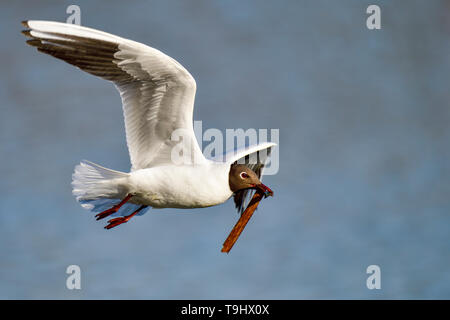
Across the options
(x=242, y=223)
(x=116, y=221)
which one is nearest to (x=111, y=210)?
(x=116, y=221)

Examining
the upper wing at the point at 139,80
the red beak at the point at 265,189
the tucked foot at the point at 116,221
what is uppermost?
the upper wing at the point at 139,80

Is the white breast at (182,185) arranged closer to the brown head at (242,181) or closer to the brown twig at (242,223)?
the brown head at (242,181)

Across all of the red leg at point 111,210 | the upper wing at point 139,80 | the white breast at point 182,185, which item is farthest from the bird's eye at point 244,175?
the red leg at point 111,210

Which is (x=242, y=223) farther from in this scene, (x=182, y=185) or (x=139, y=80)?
(x=139, y=80)

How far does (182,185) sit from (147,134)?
84 centimetres

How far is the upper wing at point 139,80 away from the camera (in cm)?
746

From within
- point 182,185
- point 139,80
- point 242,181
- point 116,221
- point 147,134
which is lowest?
point 116,221

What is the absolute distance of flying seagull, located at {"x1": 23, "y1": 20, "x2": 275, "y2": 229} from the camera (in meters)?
7.59

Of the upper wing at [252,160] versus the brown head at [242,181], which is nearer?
the brown head at [242,181]

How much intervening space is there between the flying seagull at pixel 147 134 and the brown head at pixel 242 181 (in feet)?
0.04

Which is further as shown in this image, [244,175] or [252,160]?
[252,160]

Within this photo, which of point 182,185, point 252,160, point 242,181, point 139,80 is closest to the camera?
point 139,80

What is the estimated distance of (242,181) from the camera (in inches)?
329

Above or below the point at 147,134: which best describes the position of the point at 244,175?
below
